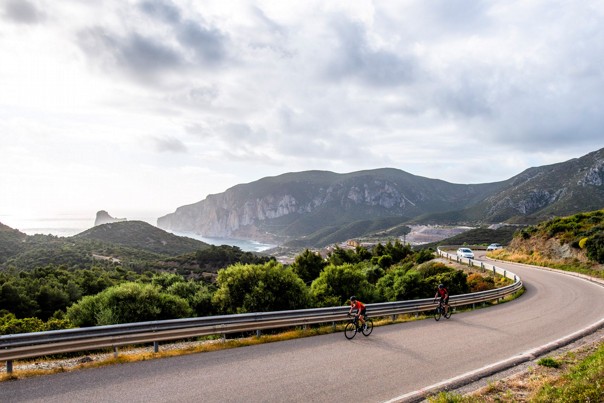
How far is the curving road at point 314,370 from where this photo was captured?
675 cm

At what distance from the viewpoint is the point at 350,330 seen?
38.9ft

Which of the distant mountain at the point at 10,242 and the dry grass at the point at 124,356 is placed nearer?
the dry grass at the point at 124,356

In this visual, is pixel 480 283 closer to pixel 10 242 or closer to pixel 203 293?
pixel 203 293

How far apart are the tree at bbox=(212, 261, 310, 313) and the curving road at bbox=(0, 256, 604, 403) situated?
513cm

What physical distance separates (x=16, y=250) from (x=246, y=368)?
71758mm

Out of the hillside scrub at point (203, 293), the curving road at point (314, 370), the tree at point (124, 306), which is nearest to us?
the curving road at point (314, 370)

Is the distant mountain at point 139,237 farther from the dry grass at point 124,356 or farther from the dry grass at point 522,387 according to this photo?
the dry grass at point 522,387

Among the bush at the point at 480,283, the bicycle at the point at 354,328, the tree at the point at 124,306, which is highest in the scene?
the tree at the point at 124,306

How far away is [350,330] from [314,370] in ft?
12.7

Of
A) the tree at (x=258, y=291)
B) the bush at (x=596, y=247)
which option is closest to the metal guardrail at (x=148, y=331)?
the tree at (x=258, y=291)

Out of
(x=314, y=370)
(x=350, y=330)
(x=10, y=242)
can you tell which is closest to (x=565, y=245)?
(x=350, y=330)

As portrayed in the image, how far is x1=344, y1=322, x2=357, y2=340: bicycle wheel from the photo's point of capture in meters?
11.7

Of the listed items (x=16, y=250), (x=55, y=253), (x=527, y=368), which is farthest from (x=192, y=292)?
(x=16, y=250)

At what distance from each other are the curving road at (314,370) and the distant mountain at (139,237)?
9270 cm
